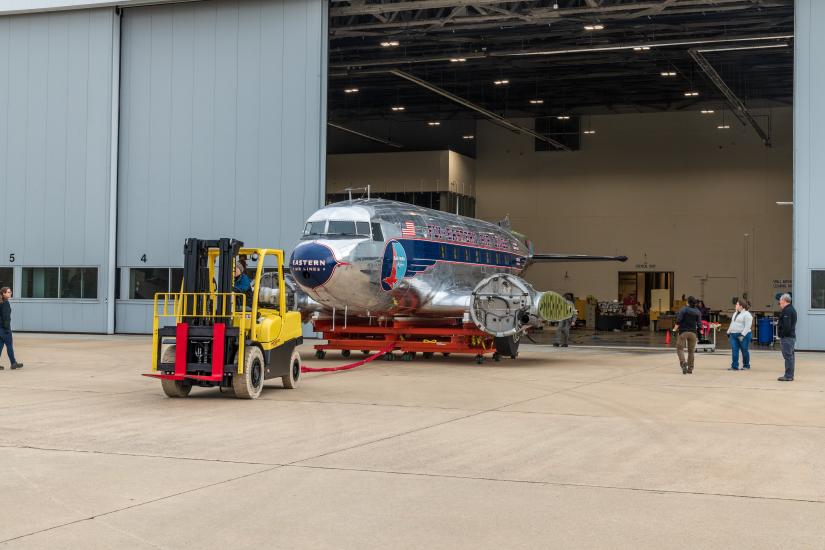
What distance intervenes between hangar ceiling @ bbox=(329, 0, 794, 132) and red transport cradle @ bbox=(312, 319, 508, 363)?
36.8 ft

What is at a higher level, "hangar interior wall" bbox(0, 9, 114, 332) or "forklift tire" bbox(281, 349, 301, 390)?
"hangar interior wall" bbox(0, 9, 114, 332)

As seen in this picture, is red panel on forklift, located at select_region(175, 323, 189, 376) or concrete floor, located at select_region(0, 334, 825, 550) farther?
red panel on forklift, located at select_region(175, 323, 189, 376)

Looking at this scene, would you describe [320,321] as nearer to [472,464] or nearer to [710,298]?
[472,464]

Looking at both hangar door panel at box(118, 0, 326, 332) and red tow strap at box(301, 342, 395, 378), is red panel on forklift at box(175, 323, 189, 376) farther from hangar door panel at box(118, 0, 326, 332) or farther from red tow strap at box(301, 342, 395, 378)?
hangar door panel at box(118, 0, 326, 332)

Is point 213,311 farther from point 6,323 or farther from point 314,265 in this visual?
point 6,323

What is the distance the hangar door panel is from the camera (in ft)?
102

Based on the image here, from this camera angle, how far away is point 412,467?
9375mm

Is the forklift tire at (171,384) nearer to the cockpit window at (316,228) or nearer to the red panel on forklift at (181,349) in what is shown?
the red panel on forklift at (181,349)

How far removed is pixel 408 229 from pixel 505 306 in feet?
9.62

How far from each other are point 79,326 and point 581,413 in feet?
78.0

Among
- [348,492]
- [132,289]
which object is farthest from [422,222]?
[348,492]

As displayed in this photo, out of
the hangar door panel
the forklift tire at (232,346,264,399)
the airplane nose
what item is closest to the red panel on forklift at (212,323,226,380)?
the forklift tire at (232,346,264,399)

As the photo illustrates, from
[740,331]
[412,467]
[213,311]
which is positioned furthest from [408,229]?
[412,467]

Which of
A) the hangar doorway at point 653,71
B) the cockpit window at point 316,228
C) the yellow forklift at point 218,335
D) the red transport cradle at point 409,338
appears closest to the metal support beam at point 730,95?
the hangar doorway at point 653,71
